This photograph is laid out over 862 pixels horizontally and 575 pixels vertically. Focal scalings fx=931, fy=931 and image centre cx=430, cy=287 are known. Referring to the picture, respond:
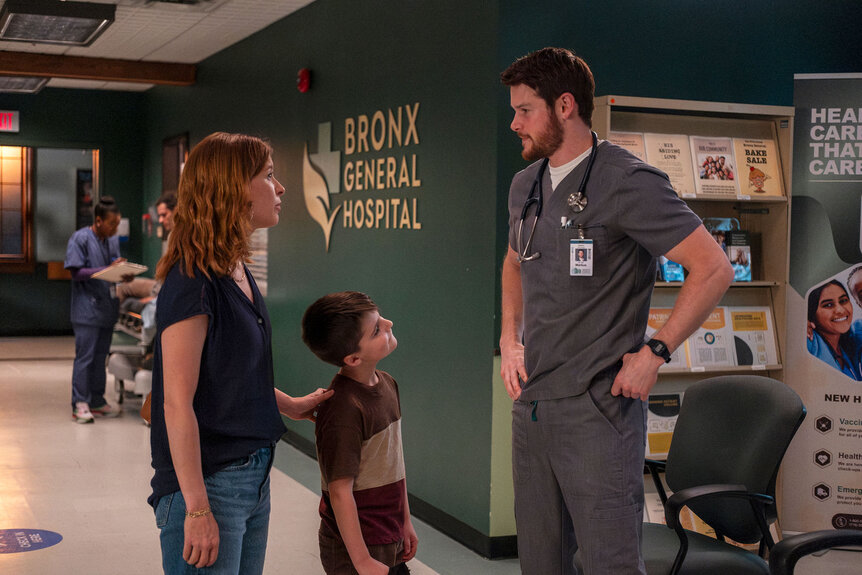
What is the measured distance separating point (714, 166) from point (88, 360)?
16.1 ft

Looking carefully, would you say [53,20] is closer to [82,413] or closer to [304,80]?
[304,80]

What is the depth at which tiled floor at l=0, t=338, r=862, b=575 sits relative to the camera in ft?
13.0

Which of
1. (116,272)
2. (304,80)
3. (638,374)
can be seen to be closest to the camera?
(638,374)

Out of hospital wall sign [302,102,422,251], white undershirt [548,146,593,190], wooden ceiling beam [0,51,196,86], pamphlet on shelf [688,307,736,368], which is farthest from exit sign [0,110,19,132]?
white undershirt [548,146,593,190]

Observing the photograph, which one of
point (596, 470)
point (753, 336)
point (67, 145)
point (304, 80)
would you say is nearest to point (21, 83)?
point (67, 145)

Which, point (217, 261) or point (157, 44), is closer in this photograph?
point (217, 261)

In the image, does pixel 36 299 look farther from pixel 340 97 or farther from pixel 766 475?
pixel 766 475

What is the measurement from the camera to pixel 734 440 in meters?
2.86

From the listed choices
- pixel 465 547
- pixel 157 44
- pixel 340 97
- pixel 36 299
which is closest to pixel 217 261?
pixel 465 547

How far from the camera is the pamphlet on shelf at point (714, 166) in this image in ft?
13.1

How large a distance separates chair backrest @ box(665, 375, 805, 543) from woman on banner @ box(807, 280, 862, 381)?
1.51m

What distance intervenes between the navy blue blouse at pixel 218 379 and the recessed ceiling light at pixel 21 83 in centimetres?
785

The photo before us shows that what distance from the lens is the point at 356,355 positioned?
217 centimetres

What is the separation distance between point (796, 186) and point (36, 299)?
32.5ft
